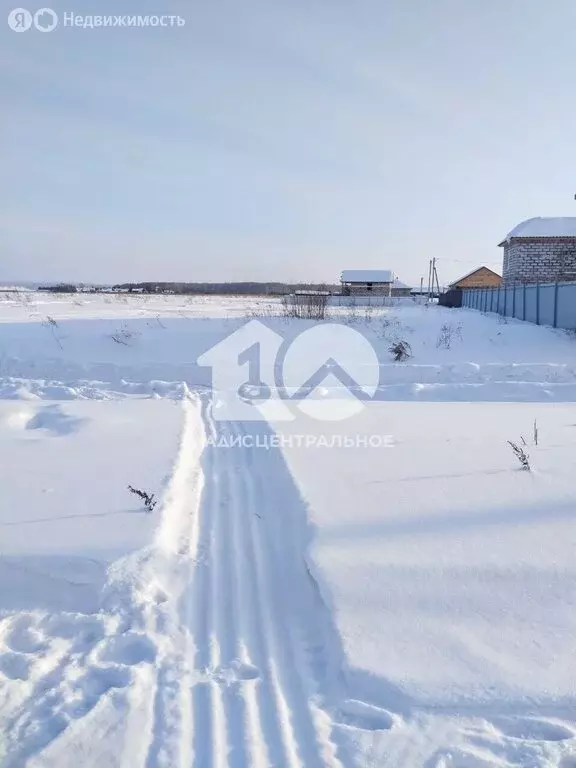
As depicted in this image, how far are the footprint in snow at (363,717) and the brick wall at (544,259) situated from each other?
78.8 ft

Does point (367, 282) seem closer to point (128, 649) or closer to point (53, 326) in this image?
point (53, 326)

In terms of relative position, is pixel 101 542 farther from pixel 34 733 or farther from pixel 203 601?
pixel 34 733

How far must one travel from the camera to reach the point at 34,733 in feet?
6.42

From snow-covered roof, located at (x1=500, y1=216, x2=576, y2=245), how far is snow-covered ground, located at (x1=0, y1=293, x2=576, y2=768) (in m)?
19.9

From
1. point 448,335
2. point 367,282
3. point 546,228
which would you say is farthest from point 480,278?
point 448,335

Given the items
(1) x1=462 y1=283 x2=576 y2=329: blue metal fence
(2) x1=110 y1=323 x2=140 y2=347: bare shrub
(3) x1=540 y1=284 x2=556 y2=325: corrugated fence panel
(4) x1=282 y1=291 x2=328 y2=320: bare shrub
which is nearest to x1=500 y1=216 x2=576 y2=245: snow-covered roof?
(1) x1=462 y1=283 x2=576 y2=329: blue metal fence

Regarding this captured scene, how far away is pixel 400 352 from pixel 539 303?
7.68 metres

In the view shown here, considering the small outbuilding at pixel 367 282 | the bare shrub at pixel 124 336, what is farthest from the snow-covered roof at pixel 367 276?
the bare shrub at pixel 124 336

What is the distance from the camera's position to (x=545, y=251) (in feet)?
74.9

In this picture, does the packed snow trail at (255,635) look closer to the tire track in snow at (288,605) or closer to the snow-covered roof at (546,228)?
the tire track in snow at (288,605)

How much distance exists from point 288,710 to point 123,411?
5.42m

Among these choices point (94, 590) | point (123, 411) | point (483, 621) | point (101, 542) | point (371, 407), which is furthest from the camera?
point (371, 407)

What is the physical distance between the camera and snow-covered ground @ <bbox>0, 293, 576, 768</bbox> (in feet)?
6.45

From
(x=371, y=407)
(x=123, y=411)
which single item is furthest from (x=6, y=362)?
(x=371, y=407)
